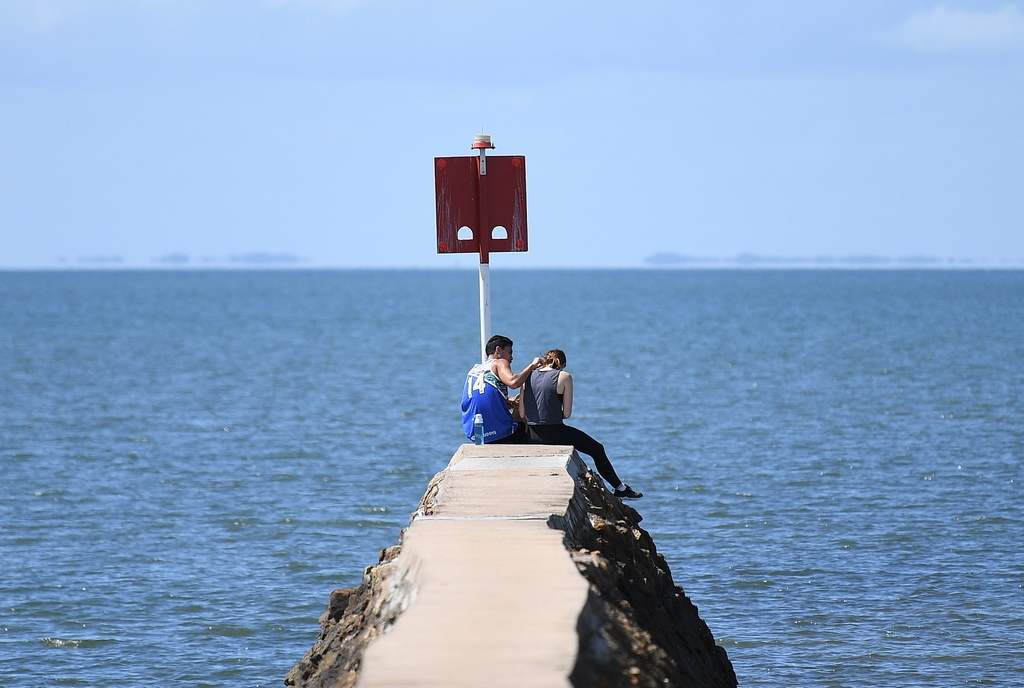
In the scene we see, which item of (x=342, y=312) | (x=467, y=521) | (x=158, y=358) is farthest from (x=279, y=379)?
(x=342, y=312)

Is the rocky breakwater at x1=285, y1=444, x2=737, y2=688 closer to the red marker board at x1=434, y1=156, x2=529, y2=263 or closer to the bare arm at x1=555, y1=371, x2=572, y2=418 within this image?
the bare arm at x1=555, y1=371, x2=572, y2=418

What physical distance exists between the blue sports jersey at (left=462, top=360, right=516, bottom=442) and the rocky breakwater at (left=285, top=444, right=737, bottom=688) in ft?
1.11

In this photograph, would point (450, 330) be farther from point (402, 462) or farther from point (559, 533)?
point (559, 533)

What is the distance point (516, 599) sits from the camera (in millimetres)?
6836

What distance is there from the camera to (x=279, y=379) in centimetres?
4641

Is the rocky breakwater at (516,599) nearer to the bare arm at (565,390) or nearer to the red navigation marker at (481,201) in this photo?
the bare arm at (565,390)

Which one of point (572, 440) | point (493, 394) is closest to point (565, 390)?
point (572, 440)

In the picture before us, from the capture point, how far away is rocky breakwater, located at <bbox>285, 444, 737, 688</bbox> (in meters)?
6.16

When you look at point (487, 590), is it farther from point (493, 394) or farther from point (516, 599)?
point (493, 394)

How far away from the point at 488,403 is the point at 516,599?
427 cm

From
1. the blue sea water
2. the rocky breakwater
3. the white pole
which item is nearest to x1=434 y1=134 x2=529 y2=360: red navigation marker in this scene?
the white pole

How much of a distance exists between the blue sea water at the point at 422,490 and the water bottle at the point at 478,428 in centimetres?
311

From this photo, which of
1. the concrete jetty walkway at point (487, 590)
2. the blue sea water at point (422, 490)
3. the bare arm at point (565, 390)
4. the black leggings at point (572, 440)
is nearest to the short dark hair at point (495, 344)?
the bare arm at point (565, 390)

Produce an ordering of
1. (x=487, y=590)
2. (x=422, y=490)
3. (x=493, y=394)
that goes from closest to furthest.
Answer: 1. (x=487, y=590)
2. (x=493, y=394)
3. (x=422, y=490)
